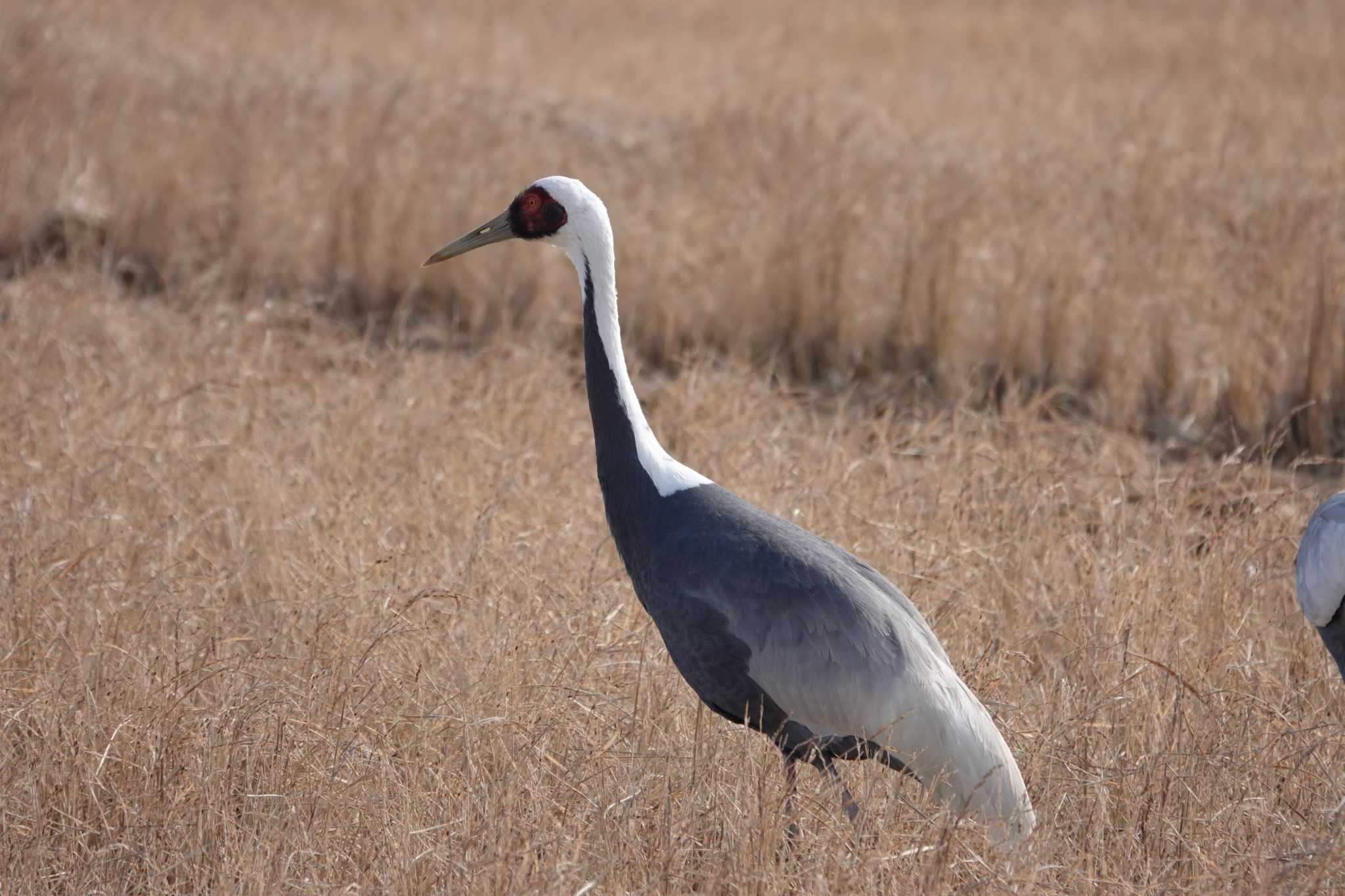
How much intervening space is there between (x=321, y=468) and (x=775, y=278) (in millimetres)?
3172

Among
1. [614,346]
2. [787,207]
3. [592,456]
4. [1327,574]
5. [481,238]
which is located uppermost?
[481,238]

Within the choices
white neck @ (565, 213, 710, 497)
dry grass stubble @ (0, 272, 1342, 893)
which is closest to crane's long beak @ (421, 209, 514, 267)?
white neck @ (565, 213, 710, 497)

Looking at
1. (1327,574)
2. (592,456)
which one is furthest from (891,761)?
(592,456)

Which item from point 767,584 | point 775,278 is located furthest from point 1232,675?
point 775,278

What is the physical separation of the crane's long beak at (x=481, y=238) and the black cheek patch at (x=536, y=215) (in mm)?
42

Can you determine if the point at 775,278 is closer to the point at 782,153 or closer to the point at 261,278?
the point at 782,153

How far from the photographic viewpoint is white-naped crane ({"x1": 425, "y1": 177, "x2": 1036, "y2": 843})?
3.57m

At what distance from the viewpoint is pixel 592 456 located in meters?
6.29

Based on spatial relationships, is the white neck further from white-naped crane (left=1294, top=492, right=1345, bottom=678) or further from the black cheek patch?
white-naped crane (left=1294, top=492, right=1345, bottom=678)

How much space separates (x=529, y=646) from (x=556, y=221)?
1336 millimetres

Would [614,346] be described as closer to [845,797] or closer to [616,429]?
[616,429]

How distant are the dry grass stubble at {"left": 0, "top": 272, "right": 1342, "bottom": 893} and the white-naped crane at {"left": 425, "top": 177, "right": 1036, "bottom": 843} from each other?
11cm

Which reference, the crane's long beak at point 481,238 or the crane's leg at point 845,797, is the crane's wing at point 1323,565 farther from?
the crane's long beak at point 481,238

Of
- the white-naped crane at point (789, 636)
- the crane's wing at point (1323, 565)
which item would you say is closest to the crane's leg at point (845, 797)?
the white-naped crane at point (789, 636)
